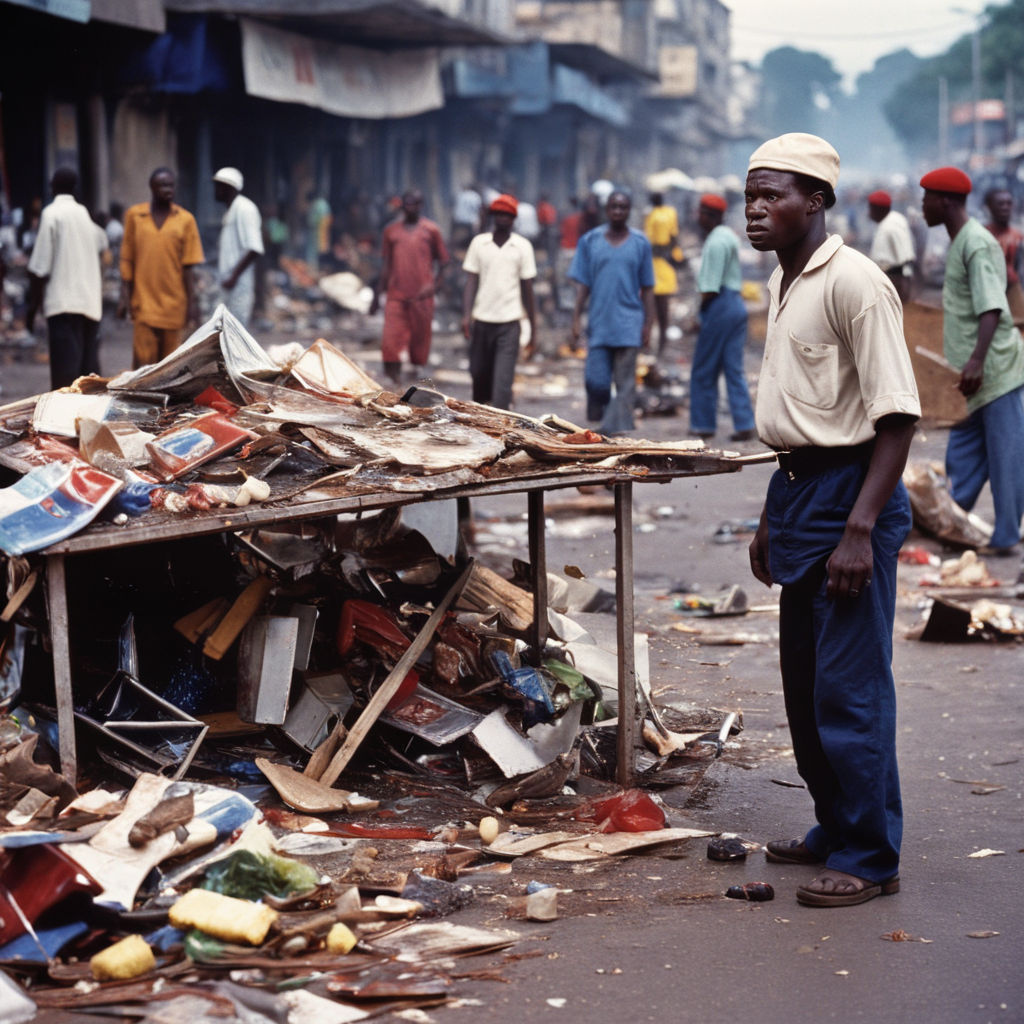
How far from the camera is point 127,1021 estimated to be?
9.77 ft

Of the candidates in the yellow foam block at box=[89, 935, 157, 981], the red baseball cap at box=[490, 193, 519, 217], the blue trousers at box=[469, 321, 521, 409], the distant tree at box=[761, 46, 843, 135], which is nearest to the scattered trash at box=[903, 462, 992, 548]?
the blue trousers at box=[469, 321, 521, 409]

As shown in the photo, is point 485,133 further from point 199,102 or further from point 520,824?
point 520,824

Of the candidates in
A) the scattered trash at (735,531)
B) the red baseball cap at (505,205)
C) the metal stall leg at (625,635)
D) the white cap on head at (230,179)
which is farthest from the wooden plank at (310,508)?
the white cap on head at (230,179)

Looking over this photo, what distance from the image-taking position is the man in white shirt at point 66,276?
10258 millimetres

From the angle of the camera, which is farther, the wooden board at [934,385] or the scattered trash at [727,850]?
the wooden board at [934,385]

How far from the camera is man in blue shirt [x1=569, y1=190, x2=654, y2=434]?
11.0m

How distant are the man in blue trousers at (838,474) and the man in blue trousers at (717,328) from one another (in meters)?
7.62

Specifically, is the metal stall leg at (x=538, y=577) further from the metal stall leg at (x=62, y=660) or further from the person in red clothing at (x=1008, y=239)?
the person in red clothing at (x=1008, y=239)

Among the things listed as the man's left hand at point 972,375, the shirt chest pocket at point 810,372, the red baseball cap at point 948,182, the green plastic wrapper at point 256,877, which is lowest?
the green plastic wrapper at point 256,877

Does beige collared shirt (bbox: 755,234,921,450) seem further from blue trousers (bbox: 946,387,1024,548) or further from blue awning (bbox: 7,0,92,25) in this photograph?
blue awning (bbox: 7,0,92,25)

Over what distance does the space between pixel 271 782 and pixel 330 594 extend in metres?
0.95

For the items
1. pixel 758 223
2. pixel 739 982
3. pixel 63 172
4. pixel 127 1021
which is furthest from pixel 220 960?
pixel 63 172

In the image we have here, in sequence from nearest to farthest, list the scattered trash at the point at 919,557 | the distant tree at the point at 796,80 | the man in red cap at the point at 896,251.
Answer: the scattered trash at the point at 919,557 → the man in red cap at the point at 896,251 → the distant tree at the point at 796,80

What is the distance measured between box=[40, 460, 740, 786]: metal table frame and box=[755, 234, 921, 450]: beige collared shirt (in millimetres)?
770
